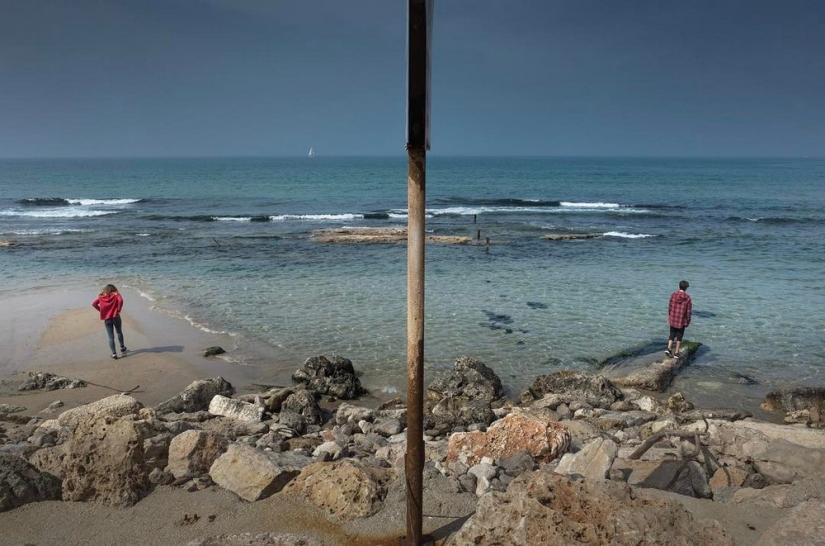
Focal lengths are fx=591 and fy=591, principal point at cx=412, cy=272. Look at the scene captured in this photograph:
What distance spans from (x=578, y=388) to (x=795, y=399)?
11.6 ft

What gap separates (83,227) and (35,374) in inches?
1075

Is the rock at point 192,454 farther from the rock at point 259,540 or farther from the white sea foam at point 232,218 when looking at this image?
the white sea foam at point 232,218

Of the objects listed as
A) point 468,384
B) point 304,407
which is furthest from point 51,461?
point 468,384

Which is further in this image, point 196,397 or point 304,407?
point 196,397

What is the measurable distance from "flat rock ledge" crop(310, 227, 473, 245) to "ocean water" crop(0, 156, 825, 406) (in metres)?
0.97

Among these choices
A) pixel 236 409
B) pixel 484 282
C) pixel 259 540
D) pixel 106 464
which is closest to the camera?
pixel 259 540

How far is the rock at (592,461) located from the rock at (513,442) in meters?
0.68

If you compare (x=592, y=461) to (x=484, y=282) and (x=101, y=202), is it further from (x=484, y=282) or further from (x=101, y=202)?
(x=101, y=202)

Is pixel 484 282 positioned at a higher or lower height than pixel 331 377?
higher

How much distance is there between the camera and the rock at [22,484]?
539 centimetres

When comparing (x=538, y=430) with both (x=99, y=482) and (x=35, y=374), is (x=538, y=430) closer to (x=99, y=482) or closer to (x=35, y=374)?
(x=99, y=482)

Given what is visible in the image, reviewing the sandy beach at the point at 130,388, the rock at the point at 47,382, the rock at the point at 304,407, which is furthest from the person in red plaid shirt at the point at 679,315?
the rock at the point at 47,382

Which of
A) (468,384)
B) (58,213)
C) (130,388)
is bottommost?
(130,388)

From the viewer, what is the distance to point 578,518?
419 centimetres
